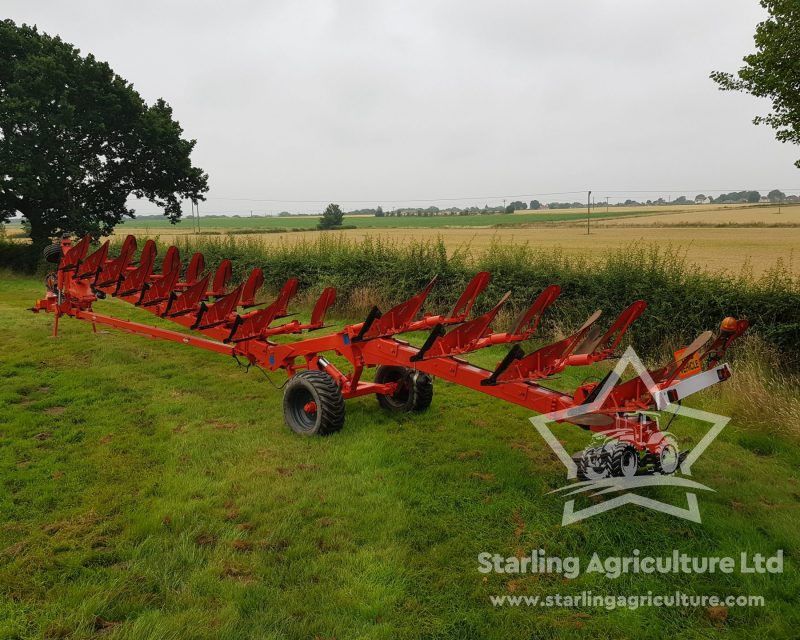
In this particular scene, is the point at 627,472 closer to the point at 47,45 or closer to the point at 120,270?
the point at 120,270

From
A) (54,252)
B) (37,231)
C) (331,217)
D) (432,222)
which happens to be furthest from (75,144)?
(432,222)

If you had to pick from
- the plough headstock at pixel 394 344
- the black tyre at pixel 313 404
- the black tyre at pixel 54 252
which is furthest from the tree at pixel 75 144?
the black tyre at pixel 313 404

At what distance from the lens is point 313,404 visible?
6.16m

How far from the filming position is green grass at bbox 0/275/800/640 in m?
3.17

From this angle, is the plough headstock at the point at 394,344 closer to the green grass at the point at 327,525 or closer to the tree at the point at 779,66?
the green grass at the point at 327,525

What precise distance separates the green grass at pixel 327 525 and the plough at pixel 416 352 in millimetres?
473

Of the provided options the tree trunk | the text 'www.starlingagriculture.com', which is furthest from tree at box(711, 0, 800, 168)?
the tree trunk

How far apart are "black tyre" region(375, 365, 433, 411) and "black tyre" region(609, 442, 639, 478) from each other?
115 inches

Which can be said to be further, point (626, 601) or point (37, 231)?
point (37, 231)

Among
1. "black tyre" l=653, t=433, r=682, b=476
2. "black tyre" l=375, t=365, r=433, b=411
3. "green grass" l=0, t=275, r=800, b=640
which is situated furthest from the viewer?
"black tyre" l=375, t=365, r=433, b=411

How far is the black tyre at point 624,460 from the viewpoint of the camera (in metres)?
4.09

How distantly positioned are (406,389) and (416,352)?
59.3 inches

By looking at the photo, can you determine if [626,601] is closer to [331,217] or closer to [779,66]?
[779,66]

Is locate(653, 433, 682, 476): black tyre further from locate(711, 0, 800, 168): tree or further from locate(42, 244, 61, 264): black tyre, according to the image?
locate(42, 244, 61, 264): black tyre
